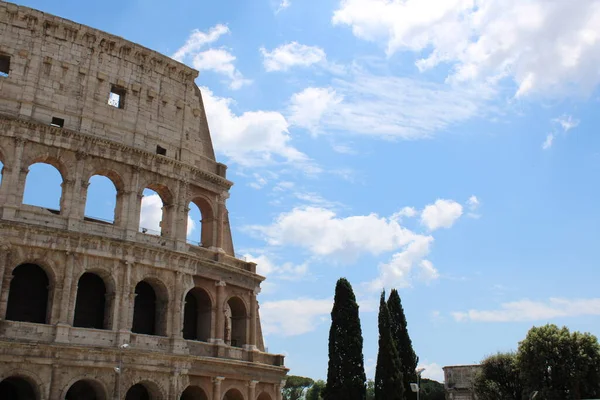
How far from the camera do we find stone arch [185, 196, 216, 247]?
106 feet

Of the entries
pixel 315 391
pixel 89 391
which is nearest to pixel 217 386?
pixel 89 391

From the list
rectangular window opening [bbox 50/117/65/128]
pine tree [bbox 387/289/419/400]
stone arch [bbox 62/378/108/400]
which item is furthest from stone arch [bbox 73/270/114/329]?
pine tree [bbox 387/289/419/400]

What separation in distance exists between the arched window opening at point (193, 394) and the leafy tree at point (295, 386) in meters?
59.8

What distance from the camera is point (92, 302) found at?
1093 inches

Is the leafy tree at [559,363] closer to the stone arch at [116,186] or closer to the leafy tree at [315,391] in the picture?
the stone arch at [116,186]

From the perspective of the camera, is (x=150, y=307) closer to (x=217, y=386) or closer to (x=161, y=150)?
(x=217, y=386)

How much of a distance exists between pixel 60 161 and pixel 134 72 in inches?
256

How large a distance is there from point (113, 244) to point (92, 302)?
2.95m

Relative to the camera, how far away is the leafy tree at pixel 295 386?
3462 inches

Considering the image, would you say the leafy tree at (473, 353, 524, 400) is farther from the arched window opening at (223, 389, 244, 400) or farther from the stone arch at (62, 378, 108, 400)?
the stone arch at (62, 378, 108, 400)

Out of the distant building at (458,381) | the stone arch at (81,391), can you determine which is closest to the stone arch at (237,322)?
the stone arch at (81,391)

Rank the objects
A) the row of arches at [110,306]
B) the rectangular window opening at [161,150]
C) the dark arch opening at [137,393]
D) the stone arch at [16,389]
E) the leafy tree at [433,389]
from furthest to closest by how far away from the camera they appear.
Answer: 1. the leafy tree at [433,389]
2. the rectangular window opening at [161,150]
3. the dark arch opening at [137,393]
4. the row of arches at [110,306]
5. the stone arch at [16,389]

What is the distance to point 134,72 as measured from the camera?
31.2 metres

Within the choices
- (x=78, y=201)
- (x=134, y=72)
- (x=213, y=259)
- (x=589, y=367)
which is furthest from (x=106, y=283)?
(x=589, y=367)
